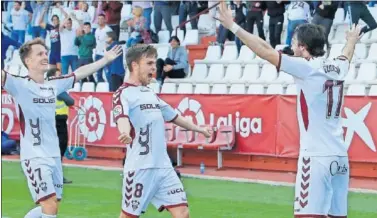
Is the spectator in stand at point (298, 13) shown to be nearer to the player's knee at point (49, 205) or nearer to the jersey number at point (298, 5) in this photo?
the jersey number at point (298, 5)

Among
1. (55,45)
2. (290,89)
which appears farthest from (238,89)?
(55,45)

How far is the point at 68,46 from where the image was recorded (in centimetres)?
2658

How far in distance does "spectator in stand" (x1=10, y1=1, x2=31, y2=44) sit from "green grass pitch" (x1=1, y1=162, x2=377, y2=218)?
39.7 feet

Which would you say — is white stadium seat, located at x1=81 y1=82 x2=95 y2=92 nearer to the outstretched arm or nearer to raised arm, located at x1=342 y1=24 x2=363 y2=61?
the outstretched arm

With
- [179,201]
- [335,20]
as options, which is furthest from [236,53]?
[179,201]

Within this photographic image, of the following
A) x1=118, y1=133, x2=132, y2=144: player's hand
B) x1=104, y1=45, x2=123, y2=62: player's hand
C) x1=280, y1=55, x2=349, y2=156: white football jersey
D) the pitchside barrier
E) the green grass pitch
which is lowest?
the green grass pitch

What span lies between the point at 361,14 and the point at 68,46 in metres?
9.06

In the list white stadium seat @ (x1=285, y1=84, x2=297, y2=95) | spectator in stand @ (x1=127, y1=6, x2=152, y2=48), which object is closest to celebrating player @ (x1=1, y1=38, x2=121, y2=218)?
white stadium seat @ (x1=285, y1=84, x2=297, y2=95)

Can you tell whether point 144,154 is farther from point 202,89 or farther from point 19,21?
point 19,21

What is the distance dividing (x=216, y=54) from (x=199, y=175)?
20.5 feet

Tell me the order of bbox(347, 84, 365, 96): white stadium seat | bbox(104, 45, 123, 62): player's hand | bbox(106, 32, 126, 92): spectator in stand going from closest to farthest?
1. bbox(104, 45, 123, 62): player's hand
2. bbox(347, 84, 365, 96): white stadium seat
3. bbox(106, 32, 126, 92): spectator in stand

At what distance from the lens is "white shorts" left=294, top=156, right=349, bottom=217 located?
344 inches

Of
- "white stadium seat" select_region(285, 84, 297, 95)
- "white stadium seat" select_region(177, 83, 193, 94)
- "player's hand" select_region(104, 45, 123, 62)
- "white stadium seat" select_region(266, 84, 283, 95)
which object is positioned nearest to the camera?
"player's hand" select_region(104, 45, 123, 62)

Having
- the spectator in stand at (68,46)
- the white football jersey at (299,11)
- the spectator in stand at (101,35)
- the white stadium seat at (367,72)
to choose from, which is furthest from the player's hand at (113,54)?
the spectator in stand at (68,46)
